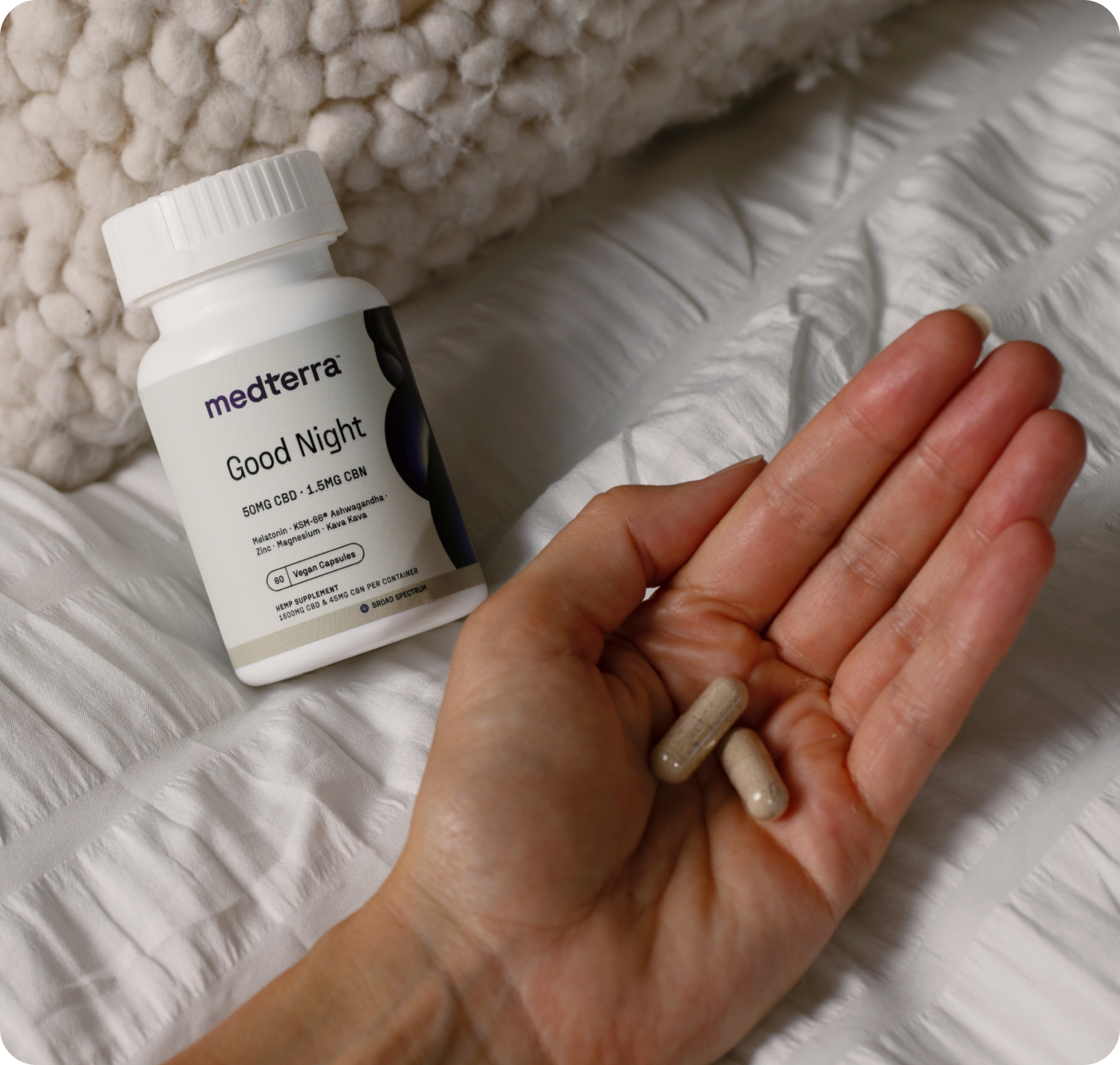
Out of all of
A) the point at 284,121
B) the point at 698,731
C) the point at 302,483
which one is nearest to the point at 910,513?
the point at 698,731

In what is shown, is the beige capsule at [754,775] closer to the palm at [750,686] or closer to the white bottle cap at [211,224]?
the palm at [750,686]

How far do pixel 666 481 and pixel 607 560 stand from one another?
6.3 inches

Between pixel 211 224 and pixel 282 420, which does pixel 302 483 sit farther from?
pixel 211 224

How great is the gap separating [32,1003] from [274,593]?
0.27 metres

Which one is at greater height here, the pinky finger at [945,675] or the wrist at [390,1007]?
the pinky finger at [945,675]

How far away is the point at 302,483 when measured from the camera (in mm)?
668

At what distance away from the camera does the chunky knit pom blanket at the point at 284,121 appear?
2.29 feet

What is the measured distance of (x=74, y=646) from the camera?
688 millimetres

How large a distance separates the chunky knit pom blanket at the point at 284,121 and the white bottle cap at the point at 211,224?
0.09 metres

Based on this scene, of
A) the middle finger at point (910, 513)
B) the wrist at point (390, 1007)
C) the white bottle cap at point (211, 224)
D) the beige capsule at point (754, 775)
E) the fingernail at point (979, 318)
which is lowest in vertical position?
the wrist at point (390, 1007)

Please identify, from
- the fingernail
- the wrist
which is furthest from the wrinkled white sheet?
the fingernail

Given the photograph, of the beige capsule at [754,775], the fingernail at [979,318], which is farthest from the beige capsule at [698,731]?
the fingernail at [979,318]

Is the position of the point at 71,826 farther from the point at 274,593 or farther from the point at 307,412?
the point at 307,412

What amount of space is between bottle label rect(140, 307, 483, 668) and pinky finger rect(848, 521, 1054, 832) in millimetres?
309
